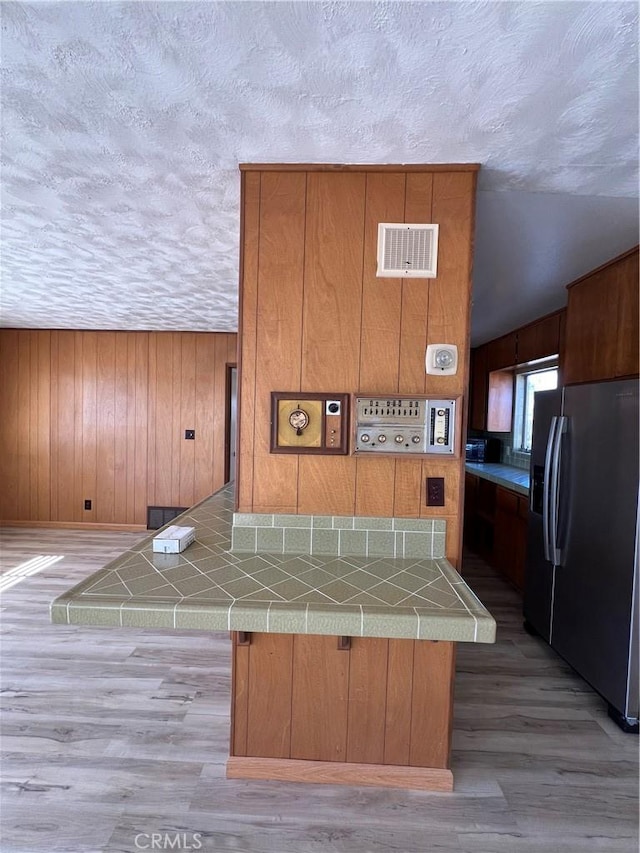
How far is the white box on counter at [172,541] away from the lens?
163cm

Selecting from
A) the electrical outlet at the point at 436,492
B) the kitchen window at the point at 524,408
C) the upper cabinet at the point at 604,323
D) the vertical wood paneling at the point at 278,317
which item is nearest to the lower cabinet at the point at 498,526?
the kitchen window at the point at 524,408

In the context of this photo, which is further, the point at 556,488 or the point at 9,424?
the point at 9,424

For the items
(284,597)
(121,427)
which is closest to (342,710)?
(284,597)

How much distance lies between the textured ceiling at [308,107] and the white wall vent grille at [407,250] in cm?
24

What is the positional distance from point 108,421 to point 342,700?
4.40m

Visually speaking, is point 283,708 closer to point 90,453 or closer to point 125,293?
point 125,293

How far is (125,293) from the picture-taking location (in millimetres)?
3365

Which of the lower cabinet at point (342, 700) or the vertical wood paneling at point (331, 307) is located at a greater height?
the vertical wood paneling at point (331, 307)

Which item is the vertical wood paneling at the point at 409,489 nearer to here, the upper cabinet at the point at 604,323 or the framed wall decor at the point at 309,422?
the framed wall decor at the point at 309,422

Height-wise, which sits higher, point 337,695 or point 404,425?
point 404,425

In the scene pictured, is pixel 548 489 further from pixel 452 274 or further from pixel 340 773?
pixel 340 773

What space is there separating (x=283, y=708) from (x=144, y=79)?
222 centimetres

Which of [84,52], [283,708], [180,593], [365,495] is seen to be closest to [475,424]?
[365,495]

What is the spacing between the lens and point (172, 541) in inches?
Result: 64.3
